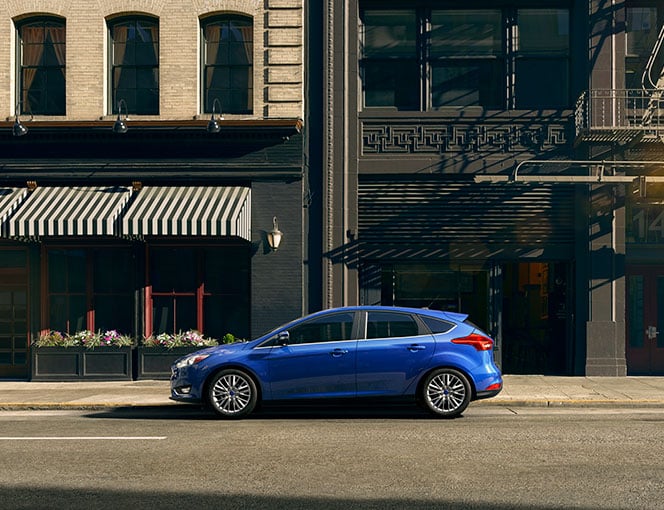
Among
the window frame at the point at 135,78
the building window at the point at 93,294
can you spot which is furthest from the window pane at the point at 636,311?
the window frame at the point at 135,78

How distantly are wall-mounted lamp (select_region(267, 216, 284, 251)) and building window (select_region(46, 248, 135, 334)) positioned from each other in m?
3.21

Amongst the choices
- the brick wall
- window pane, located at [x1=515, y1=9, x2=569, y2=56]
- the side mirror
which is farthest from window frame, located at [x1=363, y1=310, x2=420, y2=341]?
window pane, located at [x1=515, y1=9, x2=569, y2=56]

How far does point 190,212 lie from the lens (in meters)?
17.3

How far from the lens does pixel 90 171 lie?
60.6 feet

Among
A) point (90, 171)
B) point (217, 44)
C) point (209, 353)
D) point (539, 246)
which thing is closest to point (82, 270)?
point (90, 171)

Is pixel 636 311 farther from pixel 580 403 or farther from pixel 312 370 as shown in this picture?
pixel 312 370

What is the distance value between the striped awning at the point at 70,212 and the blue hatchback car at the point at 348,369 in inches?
235

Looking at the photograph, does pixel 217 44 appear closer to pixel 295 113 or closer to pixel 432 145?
pixel 295 113

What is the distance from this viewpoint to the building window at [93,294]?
18.7 meters

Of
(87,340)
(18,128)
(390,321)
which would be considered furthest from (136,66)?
(390,321)

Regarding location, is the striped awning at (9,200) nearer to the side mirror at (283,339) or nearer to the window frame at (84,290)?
the window frame at (84,290)

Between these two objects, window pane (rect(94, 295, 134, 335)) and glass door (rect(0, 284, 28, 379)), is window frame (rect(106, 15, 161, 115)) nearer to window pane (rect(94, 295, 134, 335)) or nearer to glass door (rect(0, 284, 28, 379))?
window pane (rect(94, 295, 134, 335))

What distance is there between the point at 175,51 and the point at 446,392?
10278 mm

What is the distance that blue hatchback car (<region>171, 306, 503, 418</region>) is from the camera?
12.1 metres
